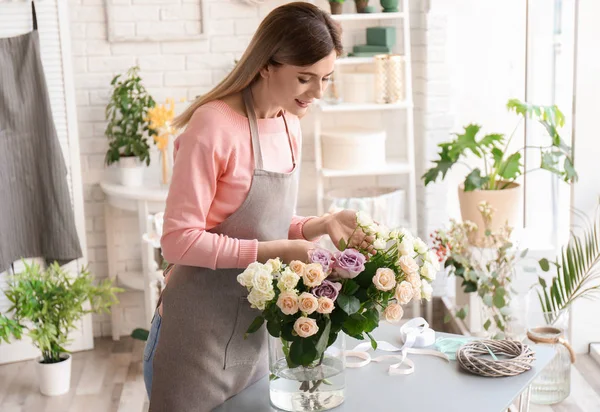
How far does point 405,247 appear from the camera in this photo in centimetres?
183

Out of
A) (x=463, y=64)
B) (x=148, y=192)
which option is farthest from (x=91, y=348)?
(x=463, y=64)

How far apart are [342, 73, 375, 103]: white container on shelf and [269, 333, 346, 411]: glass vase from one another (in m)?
2.93

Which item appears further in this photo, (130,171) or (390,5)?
(130,171)

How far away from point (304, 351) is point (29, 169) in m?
3.16

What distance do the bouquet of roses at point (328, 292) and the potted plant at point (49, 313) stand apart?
8.48 feet

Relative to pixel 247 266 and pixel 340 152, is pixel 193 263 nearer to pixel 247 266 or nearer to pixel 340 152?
pixel 247 266


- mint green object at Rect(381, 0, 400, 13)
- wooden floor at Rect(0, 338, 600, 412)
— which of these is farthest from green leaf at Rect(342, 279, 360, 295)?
mint green object at Rect(381, 0, 400, 13)

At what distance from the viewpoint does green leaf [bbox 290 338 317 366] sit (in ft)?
5.87

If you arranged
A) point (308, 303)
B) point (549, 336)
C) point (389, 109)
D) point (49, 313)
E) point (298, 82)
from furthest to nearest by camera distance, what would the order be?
1. point (389, 109)
2. point (49, 313)
3. point (549, 336)
4. point (298, 82)
5. point (308, 303)

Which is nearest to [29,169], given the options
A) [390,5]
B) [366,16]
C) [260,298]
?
[366,16]

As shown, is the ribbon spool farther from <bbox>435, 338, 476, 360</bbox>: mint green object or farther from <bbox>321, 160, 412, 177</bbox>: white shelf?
<bbox>435, 338, 476, 360</bbox>: mint green object

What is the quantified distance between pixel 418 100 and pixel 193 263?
10.6ft

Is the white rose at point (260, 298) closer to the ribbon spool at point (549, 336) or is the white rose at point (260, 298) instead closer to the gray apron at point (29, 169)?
the ribbon spool at point (549, 336)

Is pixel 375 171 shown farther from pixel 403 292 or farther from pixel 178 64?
pixel 403 292
